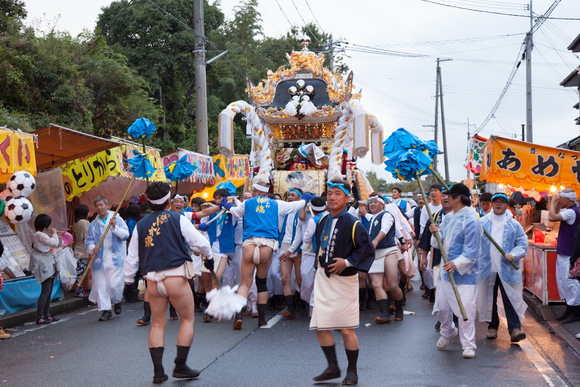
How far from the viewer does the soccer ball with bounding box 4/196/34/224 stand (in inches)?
340

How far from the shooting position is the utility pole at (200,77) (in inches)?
684

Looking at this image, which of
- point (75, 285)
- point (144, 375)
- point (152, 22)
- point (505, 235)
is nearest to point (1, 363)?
point (144, 375)

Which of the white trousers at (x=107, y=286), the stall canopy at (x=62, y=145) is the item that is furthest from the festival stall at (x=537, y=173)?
the stall canopy at (x=62, y=145)

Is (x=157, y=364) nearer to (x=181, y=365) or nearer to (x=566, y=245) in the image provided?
(x=181, y=365)

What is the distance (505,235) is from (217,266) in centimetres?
414

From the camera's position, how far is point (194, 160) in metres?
15.7

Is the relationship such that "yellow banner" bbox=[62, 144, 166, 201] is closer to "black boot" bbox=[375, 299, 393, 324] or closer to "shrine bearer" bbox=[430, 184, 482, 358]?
"black boot" bbox=[375, 299, 393, 324]

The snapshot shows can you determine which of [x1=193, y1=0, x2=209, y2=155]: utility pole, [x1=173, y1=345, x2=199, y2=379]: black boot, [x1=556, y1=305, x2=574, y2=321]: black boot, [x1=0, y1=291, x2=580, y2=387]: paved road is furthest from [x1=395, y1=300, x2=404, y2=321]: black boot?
[x1=193, y1=0, x2=209, y2=155]: utility pole

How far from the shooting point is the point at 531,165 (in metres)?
9.68

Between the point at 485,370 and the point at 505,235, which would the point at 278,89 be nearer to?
the point at 505,235

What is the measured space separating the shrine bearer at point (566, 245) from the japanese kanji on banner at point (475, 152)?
3.03m

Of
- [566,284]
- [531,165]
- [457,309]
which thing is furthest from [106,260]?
[531,165]

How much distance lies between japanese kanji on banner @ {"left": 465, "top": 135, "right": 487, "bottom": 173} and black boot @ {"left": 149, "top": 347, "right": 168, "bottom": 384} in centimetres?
797

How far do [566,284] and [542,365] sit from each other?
2618mm
